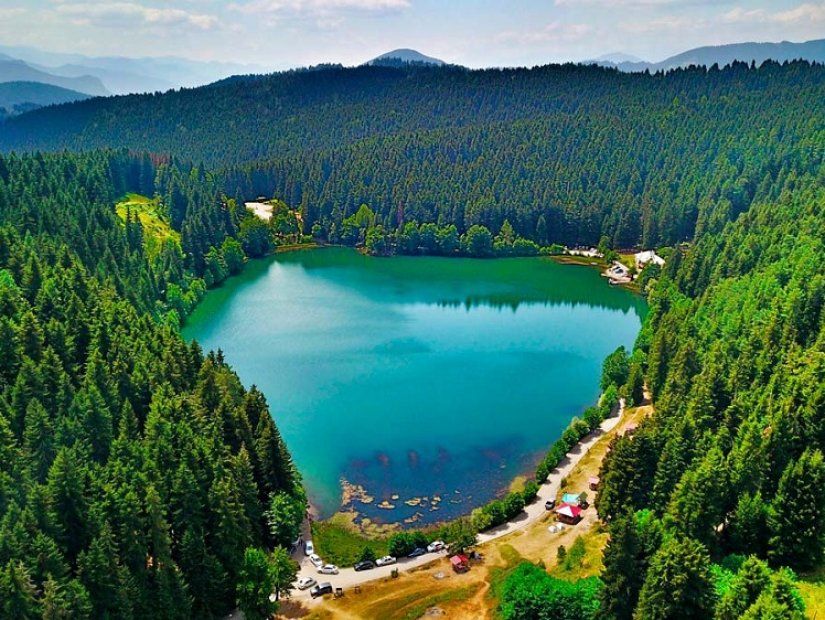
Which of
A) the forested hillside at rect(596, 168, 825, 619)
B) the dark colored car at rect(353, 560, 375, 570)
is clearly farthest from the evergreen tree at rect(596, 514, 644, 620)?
the dark colored car at rect(353, 560, 375, 570)

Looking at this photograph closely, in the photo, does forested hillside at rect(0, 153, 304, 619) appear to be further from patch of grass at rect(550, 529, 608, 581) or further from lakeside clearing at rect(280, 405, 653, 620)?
patch of grass at rect(550, 529, 608, 581)

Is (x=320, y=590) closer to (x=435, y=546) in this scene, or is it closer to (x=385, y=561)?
(x=385, y=561)

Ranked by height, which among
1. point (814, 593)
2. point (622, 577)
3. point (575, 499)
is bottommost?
point (575, 499)

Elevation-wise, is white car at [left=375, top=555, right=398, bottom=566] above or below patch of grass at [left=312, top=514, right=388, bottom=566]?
above

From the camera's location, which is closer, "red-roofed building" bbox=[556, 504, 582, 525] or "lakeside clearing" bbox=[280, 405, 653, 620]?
"lakeside clearing" bbox=[280, 405, 653, 620]

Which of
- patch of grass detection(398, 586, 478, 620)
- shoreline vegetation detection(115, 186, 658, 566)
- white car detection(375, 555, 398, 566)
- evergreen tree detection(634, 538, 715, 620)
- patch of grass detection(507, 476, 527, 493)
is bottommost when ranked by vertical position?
white car detection(375, 555, 398, 566)

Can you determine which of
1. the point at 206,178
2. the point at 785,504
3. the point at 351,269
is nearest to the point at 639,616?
the point at 785,504

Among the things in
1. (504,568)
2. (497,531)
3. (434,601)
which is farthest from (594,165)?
(434,601)
